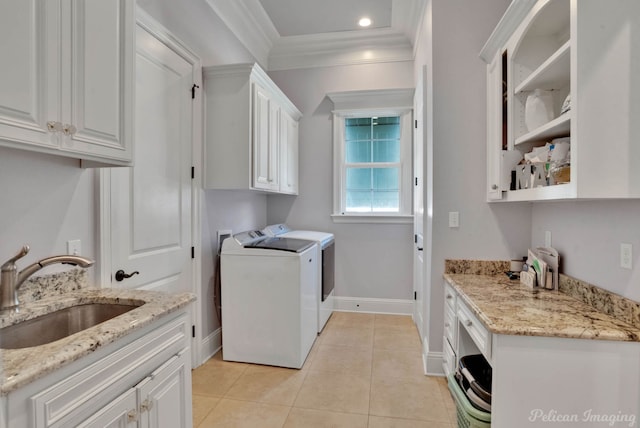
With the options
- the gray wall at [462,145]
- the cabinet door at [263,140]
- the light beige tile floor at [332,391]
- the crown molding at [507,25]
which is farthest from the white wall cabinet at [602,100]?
the cabinet door at [263,140]

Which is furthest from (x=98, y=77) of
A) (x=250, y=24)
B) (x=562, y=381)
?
(x=250, y=24)

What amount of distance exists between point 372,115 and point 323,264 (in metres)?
1.88

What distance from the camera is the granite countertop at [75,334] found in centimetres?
82

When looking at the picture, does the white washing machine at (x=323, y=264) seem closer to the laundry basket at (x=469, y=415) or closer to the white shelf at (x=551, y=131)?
the laundry basket at (x=469, y=415)

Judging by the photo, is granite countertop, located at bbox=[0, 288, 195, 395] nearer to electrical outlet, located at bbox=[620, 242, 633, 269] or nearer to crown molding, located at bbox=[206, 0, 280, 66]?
electrical outlet, located at bbox=[620, 242, 633, 269]

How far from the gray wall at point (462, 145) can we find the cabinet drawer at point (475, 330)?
511 millimetres

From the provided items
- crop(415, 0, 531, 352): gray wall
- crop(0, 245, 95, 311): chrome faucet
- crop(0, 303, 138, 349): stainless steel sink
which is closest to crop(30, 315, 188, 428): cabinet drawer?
crop(0, 303, 138, 349): stainless steel sink

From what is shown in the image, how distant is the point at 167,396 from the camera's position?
1.32 meters

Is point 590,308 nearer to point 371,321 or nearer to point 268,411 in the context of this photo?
point 268,411

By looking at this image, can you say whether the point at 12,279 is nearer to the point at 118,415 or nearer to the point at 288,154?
the point at 118,415

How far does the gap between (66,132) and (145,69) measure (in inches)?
40.4

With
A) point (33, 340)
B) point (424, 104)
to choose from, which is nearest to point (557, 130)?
point (424, 104)

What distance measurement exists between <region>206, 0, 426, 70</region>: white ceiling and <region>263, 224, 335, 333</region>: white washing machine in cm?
198

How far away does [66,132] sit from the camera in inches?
46.6
